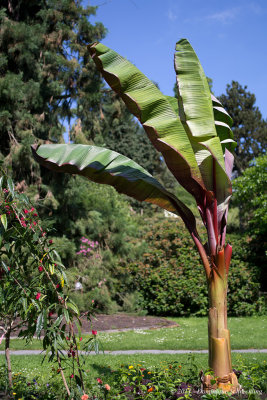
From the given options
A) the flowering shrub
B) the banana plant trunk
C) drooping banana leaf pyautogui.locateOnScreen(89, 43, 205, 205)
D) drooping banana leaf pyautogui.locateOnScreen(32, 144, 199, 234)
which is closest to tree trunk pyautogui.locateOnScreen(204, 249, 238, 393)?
the banana plant trunk

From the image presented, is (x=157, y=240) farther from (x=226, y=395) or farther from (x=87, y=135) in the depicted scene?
(x=226, y=395)

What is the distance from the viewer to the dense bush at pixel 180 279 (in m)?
13.9

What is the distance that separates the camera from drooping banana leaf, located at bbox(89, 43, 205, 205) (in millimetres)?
4566

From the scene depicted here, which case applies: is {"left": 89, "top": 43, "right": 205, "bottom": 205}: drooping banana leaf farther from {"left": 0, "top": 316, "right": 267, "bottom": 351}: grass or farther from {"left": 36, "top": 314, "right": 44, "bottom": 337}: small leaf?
{"left": 0, "top": 316, "right": 267, "bottom": 351}: grass

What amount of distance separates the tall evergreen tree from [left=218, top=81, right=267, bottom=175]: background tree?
22776 mm

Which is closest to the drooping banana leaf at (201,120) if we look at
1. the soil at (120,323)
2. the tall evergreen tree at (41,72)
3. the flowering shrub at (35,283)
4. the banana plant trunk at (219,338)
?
the banana plant trunk at (219,338)

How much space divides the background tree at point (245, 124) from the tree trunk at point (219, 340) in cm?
3004

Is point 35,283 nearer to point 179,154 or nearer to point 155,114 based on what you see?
point 179,154

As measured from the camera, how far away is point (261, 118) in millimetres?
35094

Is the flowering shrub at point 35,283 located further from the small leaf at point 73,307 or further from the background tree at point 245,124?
the background tree at point 245,124

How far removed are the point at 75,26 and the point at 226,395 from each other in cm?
1211

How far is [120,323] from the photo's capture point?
38.2ft

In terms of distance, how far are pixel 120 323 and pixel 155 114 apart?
827 cm

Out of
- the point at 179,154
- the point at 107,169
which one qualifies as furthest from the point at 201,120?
the point at 107,169
